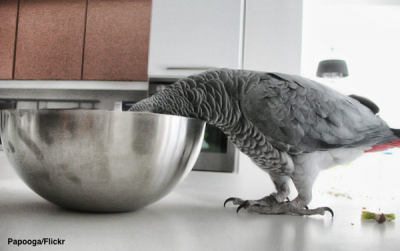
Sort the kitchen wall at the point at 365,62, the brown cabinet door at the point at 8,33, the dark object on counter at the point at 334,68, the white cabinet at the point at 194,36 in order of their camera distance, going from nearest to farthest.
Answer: the white cabinet at the point at 194,36 → the brown cabinet door at the point at 8,33 → the dark object on counter at the point at 334,68 → the kitchen wall at the point at 365,62

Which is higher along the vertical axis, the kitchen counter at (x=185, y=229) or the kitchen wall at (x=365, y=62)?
the kitchen wall at (x=365, y=62)

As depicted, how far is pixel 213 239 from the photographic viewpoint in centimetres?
34

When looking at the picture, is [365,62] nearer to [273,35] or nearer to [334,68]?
[334,68]

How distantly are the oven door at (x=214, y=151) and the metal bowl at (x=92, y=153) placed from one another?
1.31m

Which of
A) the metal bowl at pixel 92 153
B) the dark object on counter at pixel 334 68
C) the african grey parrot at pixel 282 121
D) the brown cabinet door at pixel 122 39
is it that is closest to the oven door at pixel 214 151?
the brown cabinet door at pixel 122 39

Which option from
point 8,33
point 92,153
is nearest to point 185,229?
point 92,153

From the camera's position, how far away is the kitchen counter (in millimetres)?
319

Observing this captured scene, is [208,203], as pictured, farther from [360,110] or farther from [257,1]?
[257,1]

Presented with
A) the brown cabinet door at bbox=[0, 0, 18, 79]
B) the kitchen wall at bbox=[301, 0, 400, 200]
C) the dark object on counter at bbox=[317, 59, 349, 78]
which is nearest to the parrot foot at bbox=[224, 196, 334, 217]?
the brown cabinet door at bbox=[0, 0, 18, 79]

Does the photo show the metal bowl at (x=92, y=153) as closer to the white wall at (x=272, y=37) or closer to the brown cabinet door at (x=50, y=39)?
the white wall at (x=272, y=37)

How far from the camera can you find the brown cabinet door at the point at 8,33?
2145 mm

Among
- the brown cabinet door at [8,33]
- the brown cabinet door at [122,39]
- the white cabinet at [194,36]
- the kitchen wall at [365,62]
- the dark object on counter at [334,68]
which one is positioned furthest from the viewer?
the kitchen wall at [365,62]

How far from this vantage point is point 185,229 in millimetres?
377

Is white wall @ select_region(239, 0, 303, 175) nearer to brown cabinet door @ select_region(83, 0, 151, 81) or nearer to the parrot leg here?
brown cabinet door @ select_region(83, 0, 151, 81)
